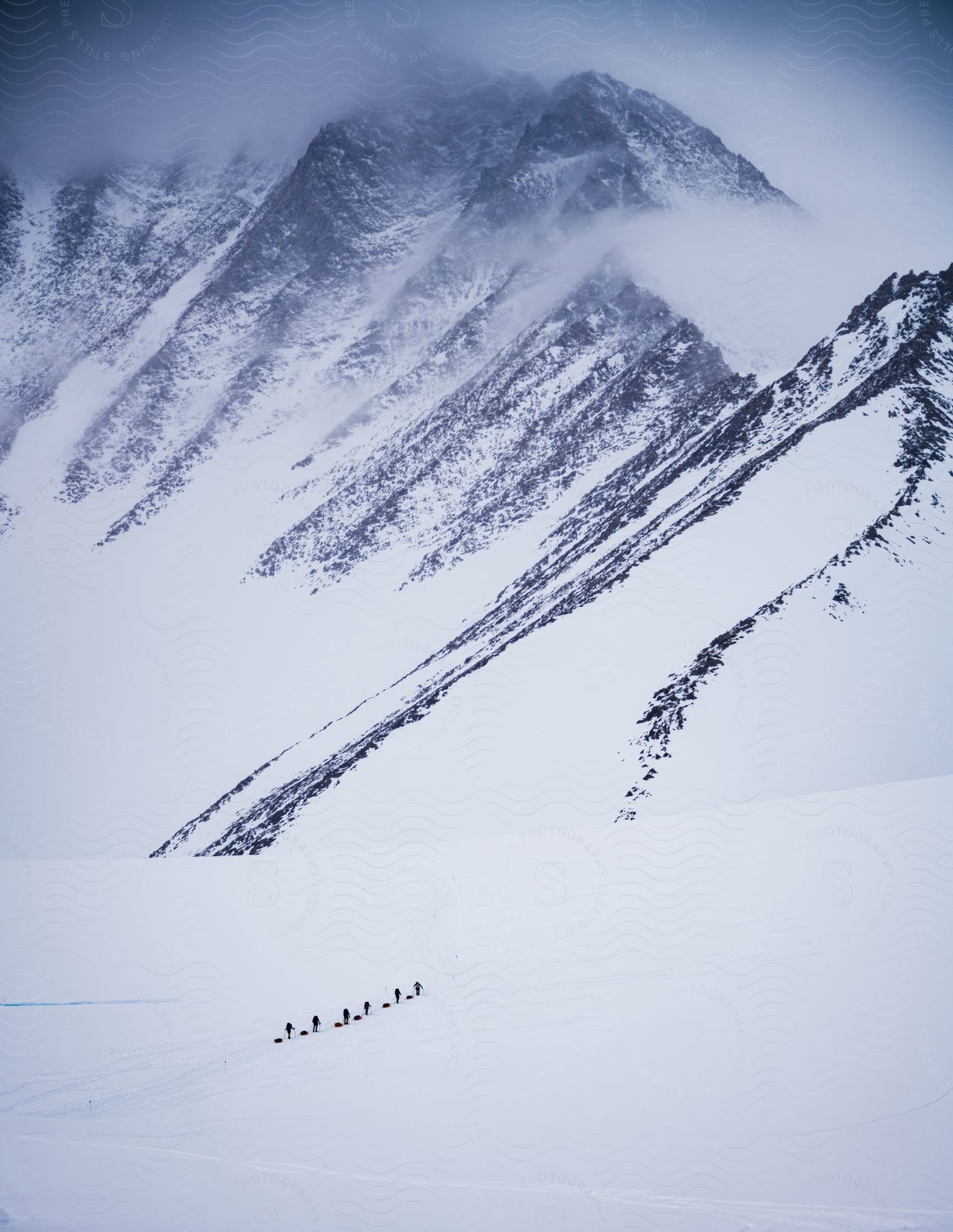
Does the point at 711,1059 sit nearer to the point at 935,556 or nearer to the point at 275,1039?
the point at 275,1039

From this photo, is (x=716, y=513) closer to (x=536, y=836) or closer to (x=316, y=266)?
(x=536, y=836)

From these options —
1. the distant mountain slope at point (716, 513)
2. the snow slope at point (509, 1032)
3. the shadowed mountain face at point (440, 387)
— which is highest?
the shadowed mountain face at point (440, 387)

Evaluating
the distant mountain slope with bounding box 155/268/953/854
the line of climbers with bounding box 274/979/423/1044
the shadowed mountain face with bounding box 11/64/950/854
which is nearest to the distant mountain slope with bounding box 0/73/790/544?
the shadowed mountain face with bounding box 11/64/950/854

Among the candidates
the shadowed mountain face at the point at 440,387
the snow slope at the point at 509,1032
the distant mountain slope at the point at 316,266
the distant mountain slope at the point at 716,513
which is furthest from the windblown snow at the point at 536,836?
the distant mountain slope at the point at 316,266

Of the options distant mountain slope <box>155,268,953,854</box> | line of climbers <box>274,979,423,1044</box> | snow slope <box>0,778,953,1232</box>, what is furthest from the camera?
distant mountain slope <box>155,268,953,854</box>

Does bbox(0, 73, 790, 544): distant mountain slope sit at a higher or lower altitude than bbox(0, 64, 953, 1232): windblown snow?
higher

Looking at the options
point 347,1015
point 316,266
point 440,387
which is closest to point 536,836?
point 347,1015

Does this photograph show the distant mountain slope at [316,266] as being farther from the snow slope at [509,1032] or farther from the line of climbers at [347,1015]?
the line of climbers at [347,1015]

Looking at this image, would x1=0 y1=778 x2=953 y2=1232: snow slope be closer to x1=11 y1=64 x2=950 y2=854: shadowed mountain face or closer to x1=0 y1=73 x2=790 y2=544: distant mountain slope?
x1=11 y1=64 x2=950 y2=854: shadowed mountain face

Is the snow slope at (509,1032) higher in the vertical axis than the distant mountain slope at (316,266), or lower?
lower

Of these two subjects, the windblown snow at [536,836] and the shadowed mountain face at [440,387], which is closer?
the windblown snow at [536,836]
